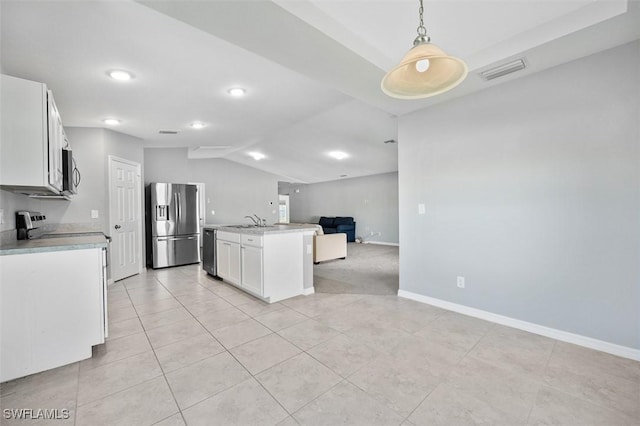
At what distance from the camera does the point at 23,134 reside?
1.98 metres

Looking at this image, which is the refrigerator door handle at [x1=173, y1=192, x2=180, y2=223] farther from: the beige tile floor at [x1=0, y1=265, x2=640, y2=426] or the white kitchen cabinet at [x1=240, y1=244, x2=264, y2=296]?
the beige tile floor at [x1=0, y1=265, x2=640, y2=426]

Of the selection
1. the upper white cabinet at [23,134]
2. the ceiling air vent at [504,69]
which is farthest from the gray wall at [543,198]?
the upper white cabinet at [23,134]

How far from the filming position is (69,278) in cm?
210

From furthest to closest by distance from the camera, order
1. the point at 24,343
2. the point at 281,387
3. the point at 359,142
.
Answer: the point at 359,142 → the point at 24,343 → the point at 281,387

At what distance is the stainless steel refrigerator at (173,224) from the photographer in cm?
550

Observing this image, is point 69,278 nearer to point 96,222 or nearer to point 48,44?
point 48,44

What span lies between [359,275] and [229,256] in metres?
2.23

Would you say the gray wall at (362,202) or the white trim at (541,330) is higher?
the gray wall at (362,202)

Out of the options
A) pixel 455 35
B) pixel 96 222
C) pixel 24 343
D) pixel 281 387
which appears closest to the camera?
pixel 281 387

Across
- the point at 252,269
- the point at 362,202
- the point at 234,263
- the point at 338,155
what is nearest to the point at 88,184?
the point at 234,263

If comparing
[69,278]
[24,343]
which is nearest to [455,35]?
[69,278]

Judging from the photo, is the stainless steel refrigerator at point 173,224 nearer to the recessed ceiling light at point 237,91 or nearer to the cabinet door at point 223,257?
the cabinet door at point 223,257

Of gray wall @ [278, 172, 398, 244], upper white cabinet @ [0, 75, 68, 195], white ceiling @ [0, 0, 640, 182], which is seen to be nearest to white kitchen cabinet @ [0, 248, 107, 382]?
upper white cabinet @ [0, 75, 68, 195]

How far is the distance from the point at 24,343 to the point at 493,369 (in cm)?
333
